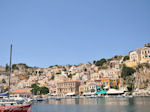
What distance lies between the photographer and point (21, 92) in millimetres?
93562

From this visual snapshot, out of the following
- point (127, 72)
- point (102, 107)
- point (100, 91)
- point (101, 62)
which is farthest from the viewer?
point (101, 62)

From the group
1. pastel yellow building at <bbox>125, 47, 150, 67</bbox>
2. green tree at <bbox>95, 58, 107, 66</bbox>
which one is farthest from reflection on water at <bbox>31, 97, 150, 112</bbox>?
green tree at <bbox>95, 58, 107, 66</bbox>

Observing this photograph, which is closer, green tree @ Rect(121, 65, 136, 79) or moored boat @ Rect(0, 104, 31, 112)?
moored boat @ Rect(0, 104, 31, 112)

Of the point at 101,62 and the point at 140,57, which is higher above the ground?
the point at 101,62

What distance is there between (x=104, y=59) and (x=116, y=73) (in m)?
46.7

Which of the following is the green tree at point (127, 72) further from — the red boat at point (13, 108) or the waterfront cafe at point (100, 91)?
the red boat at point (13, 108)

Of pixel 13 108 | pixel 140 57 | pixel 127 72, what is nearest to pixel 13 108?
pixel 13 108

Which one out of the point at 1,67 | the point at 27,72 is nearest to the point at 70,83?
the point at 27,72

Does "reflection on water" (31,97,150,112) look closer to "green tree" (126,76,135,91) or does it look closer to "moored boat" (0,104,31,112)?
"moored boat" (0,104,31,112)

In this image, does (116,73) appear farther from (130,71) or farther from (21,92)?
(21,92)

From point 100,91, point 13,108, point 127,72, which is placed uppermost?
point 127,72

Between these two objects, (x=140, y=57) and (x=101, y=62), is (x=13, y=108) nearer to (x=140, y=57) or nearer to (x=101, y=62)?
(x=140, y=57)

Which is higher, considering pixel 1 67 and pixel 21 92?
pixel 1 67

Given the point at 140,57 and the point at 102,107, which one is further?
the point at 140,57
